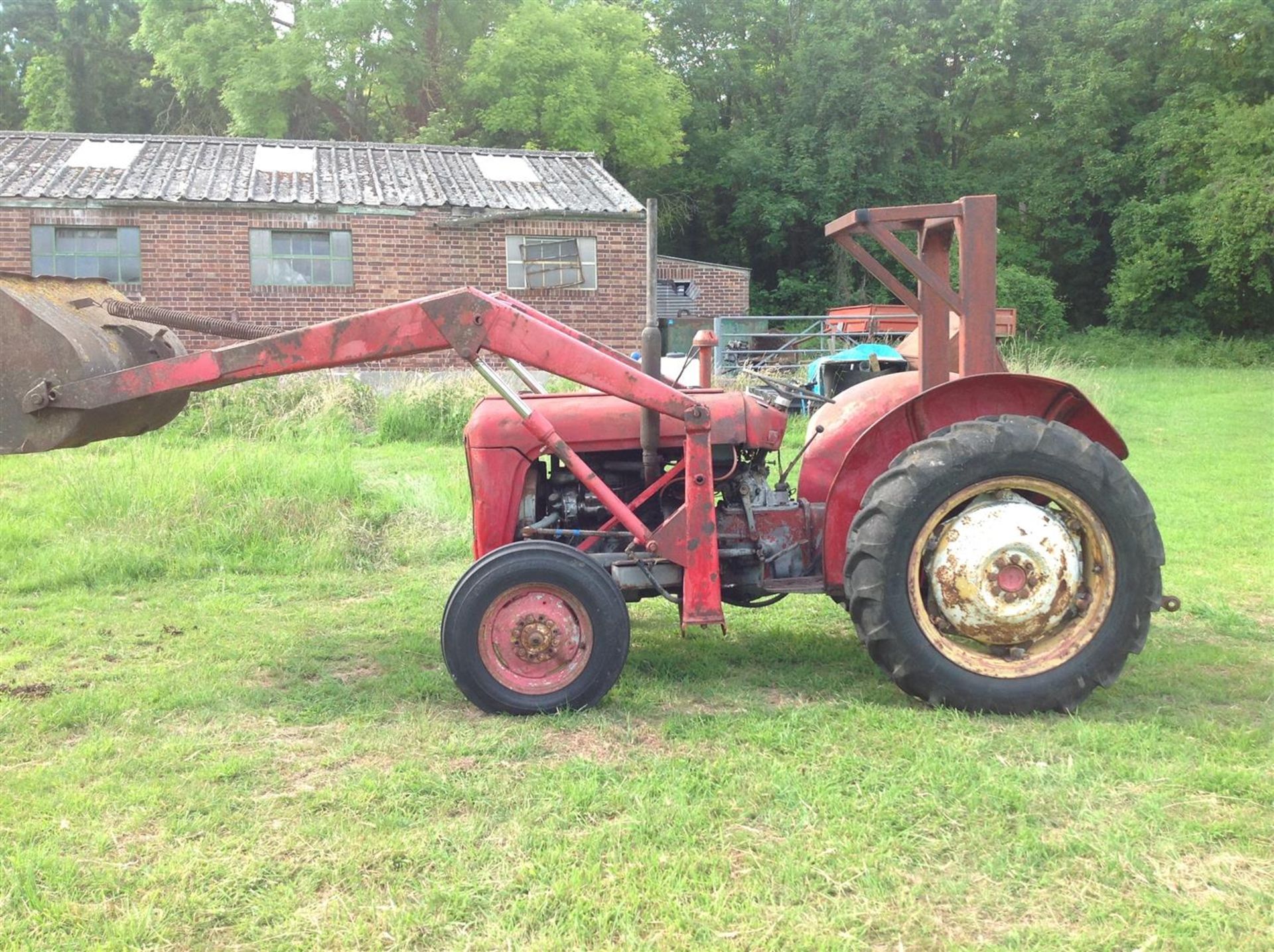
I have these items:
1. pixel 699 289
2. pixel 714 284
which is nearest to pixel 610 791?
pixel 699 289

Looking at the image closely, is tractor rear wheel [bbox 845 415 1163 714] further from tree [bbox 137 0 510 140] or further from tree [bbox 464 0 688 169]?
tree [bbox 137 0 510 140]

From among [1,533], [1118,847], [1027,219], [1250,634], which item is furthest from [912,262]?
[1027,219]

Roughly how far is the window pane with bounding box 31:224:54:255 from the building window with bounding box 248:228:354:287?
286 cm

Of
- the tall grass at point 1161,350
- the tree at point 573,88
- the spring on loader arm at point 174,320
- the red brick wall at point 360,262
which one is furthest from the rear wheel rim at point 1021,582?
the tree at point 573,88

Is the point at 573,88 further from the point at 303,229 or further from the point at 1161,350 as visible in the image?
the point at 1161,350

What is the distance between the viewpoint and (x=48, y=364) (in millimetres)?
3916

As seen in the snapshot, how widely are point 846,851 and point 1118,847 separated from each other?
74 cm

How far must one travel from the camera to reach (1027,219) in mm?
32750

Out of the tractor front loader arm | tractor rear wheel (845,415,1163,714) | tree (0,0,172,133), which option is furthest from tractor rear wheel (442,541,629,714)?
tree (0,0,172,133)

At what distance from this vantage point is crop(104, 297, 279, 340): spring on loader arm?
443cm

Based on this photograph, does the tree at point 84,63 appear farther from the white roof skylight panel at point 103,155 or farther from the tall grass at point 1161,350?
the tall grass at point 1161,350

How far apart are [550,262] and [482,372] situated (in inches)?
567

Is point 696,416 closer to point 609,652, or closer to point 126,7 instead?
point 609,652

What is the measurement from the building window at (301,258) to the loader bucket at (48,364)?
13.4 m
